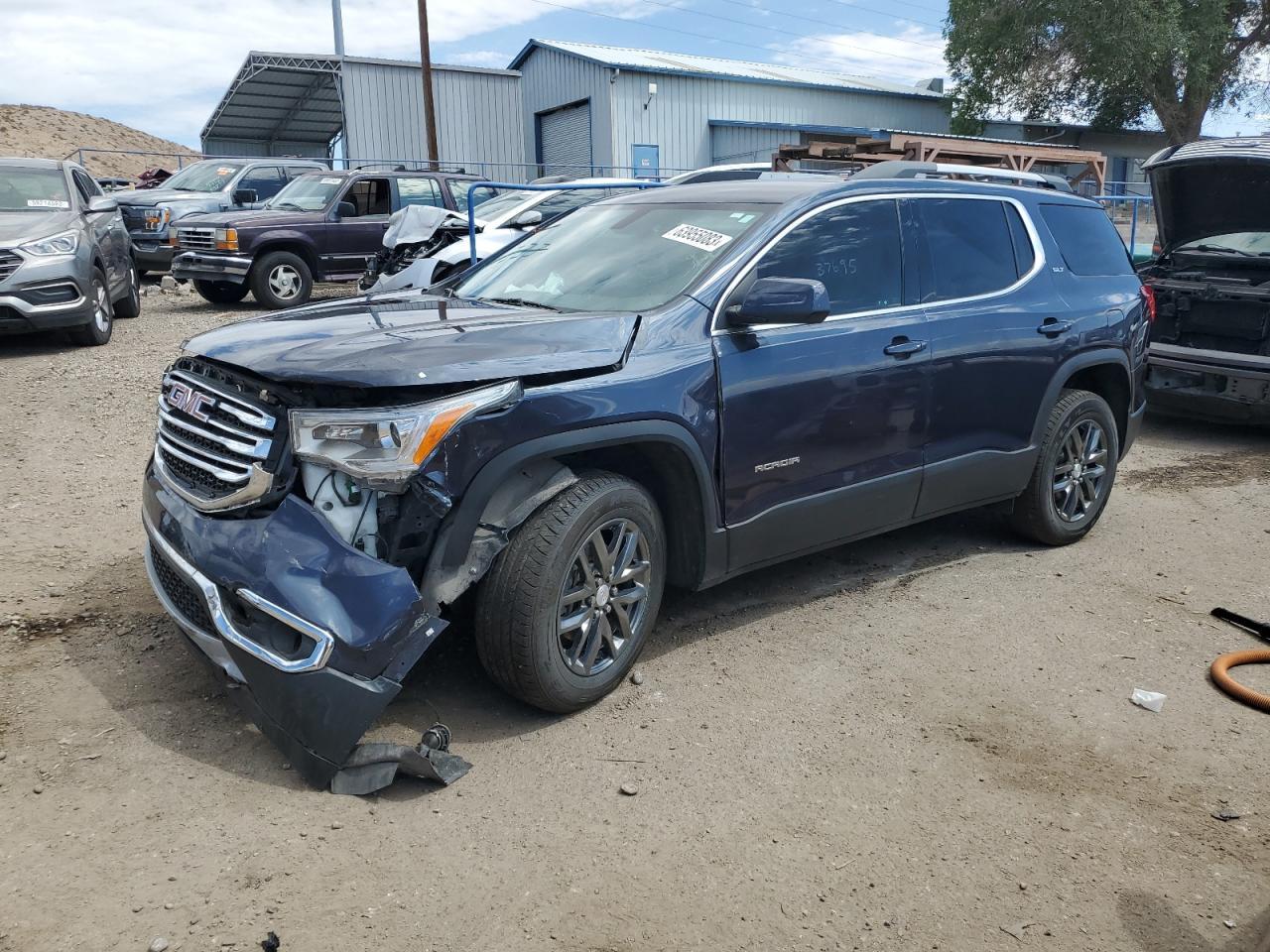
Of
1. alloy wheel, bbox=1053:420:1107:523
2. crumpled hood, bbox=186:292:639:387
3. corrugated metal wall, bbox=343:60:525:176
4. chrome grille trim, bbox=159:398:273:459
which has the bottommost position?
alloy wheel, bbox=1053:420:1107:523

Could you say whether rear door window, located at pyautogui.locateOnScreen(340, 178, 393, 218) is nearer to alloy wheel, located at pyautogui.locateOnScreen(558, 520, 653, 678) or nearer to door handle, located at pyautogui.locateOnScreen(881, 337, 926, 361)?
door handle, located at pyautogui.locateOnScreen(881, 337, 926, 361)

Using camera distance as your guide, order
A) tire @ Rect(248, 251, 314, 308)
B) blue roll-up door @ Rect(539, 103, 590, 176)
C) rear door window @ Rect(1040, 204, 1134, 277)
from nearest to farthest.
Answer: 1. rear door window @ Rect(1040, 204, 1134, 277)
2. tire @ Rect(248, 251, 314, 308)
3. blue roll-up door @ Rect(539, 103, 590, 176)

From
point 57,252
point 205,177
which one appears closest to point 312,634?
point 57,252

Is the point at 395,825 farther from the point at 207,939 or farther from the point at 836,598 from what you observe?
the point at 836,598

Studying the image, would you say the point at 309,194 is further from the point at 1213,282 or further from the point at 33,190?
the point at 1213,282

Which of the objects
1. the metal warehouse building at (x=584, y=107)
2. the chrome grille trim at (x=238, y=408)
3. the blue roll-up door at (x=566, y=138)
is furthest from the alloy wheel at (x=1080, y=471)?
the blue roll-up door at (x=566, y=138)

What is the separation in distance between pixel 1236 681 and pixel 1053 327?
1919mm

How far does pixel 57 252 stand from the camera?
954cm

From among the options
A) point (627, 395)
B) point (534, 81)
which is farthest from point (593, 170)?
point (627, 395)

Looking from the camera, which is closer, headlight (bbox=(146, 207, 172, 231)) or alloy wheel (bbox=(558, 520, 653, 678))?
alloy wheel (bbox=(558, 520, 653, 678))

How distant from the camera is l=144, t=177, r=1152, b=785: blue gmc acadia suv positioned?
3.08m

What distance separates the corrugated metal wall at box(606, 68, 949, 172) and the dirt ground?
2435cm

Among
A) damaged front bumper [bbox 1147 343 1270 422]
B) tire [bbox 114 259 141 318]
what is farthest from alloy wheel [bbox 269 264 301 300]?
damaged front bumper [bbox 1147 343 1270 422]

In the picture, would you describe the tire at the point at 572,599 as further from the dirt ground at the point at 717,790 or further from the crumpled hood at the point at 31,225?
the crumpled hood at the point at 31,225
